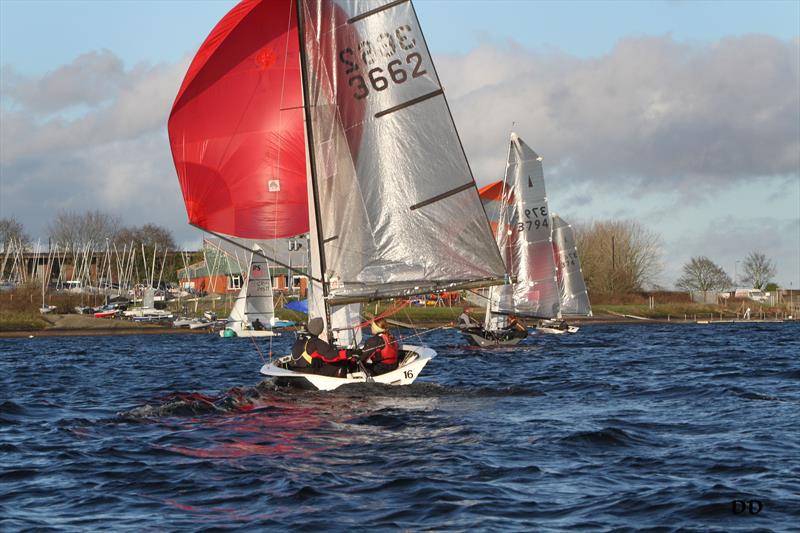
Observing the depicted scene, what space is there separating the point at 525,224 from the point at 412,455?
116 ft

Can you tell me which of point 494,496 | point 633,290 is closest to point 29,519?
point 494,496

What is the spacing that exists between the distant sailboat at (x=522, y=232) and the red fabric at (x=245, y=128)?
26.0 metres

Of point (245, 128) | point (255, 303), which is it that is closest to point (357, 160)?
point (245, 128)

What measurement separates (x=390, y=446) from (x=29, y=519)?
5.56 m

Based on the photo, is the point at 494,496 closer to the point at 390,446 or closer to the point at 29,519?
the point at 390,446

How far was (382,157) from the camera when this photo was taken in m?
22.0

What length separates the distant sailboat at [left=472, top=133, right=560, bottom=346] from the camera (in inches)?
1924

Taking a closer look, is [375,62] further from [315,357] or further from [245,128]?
[315,357]

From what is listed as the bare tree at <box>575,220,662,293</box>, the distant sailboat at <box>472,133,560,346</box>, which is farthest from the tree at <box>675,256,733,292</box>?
the distant sailboat at <box>472,133,560,346</box>

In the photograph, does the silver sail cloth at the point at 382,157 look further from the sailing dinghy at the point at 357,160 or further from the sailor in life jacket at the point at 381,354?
the sailor in life jacket at the point at 381,354

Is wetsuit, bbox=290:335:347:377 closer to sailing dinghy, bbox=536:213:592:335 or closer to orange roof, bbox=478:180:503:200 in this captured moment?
orange roof, bbox=478:180:503:200

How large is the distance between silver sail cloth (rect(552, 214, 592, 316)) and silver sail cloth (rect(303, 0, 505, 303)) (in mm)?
38252

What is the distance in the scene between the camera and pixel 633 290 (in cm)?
11212

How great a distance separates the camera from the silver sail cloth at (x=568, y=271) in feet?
198
